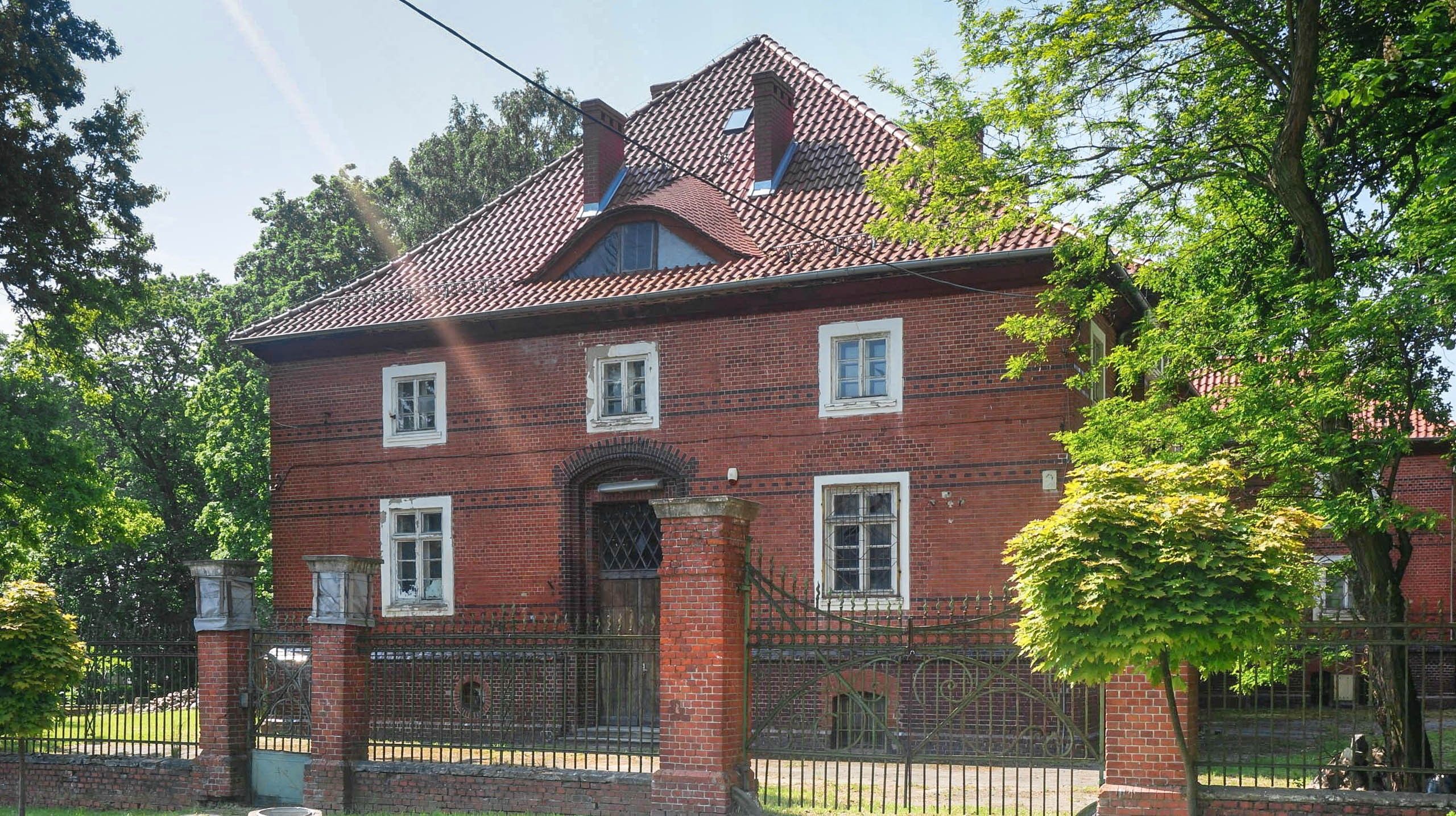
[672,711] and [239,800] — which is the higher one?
[672,711]

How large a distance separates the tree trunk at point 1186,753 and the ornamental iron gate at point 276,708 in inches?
326

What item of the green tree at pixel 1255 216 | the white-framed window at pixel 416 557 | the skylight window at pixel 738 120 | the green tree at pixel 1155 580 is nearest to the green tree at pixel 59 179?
the white-framed window at pixel 416 557

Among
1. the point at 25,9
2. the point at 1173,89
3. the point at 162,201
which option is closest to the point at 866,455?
the point at 1173,89

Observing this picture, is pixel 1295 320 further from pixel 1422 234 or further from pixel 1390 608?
pixel 1390 608

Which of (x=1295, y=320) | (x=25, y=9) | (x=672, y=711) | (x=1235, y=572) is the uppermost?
(x=25, y=9)

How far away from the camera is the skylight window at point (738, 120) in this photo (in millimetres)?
22031

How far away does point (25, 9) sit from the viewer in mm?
20031

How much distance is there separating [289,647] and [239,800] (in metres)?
1.68

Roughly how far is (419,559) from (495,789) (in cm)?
922

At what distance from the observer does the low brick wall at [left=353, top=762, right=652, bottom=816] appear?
12.0 m

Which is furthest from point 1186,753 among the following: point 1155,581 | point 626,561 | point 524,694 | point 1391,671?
point 626,561

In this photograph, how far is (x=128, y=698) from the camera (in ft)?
50.2

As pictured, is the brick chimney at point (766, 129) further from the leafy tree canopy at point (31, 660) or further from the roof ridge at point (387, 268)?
the leafy tree canopy at point (31, 660)

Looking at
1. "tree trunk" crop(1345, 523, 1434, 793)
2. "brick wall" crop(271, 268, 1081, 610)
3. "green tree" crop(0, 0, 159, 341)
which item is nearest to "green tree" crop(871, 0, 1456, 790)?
"tree trunk" crop(1345, 523, 1434, 793)
